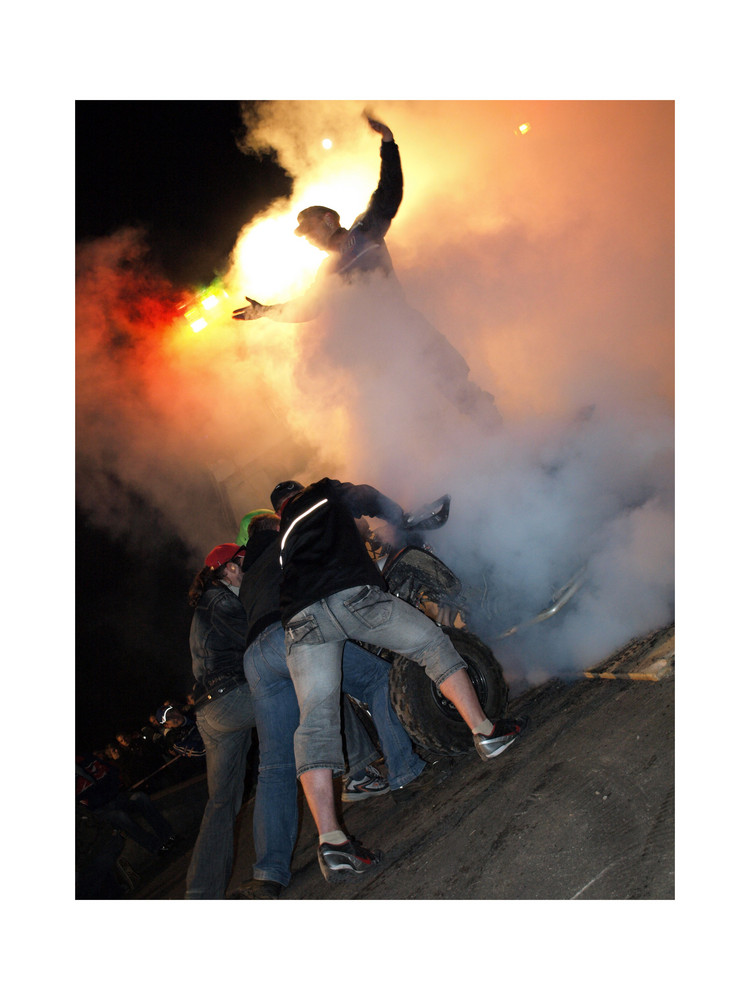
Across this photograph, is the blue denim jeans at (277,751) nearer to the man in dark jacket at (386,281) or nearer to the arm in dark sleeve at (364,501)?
the arm in dark sleeve at (364,501)

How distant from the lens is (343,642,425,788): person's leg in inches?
101

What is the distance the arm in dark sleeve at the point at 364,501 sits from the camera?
249 cm

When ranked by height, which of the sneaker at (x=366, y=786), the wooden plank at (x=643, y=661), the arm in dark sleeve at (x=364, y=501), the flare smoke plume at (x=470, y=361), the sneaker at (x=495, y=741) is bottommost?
the sneaker at (x=366, y=786)

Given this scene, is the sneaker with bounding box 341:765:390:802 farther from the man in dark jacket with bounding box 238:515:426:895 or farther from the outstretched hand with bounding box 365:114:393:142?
the outstretched hand with bounding box 365:114:393:142

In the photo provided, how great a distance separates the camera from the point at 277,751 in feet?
7.86

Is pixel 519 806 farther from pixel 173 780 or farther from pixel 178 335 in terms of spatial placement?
pixel 178 335

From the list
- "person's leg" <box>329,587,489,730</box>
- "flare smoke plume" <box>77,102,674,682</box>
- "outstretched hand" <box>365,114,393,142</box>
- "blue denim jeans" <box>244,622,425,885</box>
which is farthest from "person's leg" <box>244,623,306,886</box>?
"outstretched hand" <box>365,114,393,142</box>

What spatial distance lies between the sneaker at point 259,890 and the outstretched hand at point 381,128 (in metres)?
3.34

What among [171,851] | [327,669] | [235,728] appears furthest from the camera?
[171,851]

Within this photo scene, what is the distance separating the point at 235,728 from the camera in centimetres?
266

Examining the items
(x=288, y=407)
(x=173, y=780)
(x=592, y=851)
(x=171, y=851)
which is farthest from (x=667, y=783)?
(x=173, y=780)

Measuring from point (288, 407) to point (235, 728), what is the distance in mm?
3263

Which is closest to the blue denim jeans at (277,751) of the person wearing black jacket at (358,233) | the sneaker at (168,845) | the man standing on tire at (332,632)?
the man standing on tire at (332,632)

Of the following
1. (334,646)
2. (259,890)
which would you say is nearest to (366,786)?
(259,890)
